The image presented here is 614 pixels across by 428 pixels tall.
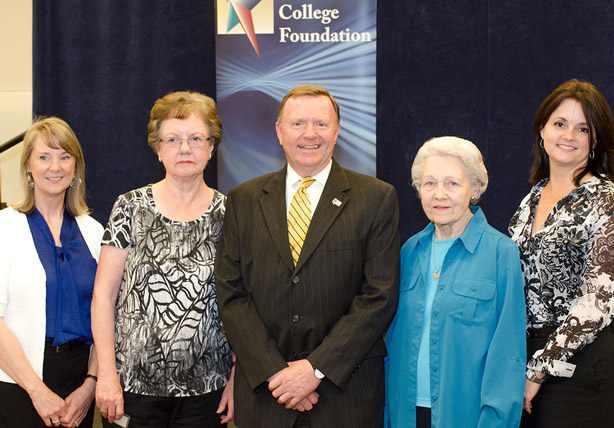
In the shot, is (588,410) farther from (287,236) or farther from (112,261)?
(112,261)

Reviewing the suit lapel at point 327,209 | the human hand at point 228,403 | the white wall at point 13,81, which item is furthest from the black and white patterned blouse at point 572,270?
the white wall at point 13,81

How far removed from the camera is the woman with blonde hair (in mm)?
2416

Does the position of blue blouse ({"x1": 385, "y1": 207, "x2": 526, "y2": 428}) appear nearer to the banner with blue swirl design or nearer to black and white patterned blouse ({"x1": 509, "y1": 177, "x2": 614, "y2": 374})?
black and white patterned blouse ({"x1": 509, "y1": 177, "x2": 614, "y2": 374})

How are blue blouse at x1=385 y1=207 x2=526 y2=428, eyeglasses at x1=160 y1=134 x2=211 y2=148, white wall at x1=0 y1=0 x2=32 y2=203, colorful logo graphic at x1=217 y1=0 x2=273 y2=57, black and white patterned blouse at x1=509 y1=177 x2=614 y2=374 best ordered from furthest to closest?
1. white wall at x1=0 y1=0 x2=32 y2=203
2. colorful logo graphic at x1=217 y1=0 x2=273 y2=57
3. eyeglasses at x1=160 y1=134 x2=211 y2=148
4. black and white patterned blouse at x1=509 y1=177 x2=614 y2=374
5. blue blouse at x1=385 y1=207 x2=526 y2=428

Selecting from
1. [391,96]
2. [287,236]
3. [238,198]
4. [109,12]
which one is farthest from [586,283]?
[109,12]

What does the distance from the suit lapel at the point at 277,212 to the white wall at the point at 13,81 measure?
189 inches

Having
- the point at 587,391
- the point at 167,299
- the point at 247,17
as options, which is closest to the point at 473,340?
the point at 587,391

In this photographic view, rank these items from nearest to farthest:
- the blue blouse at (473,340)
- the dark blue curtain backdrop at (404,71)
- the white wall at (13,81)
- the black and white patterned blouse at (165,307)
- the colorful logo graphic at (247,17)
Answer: the blue blouse at (473,340) → the black and white patterned blouse at (165,307) → the colorful logo graphic at (247,17) → the dark blue curtain backdrop at (404,71) → the white wall at (13,81)

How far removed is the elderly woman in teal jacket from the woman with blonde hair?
126 cm

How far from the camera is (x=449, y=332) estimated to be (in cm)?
208

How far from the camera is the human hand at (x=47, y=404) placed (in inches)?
93.7

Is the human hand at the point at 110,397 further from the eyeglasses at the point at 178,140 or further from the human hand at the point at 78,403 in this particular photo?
the eyeglasses at the point at 178,140

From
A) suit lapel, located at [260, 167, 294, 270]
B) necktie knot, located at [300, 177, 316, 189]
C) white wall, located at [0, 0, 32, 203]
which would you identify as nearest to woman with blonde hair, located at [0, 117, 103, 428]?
suit lapel, located at [260, 167, 294, 270]

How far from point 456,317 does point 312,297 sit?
0.50 meters
